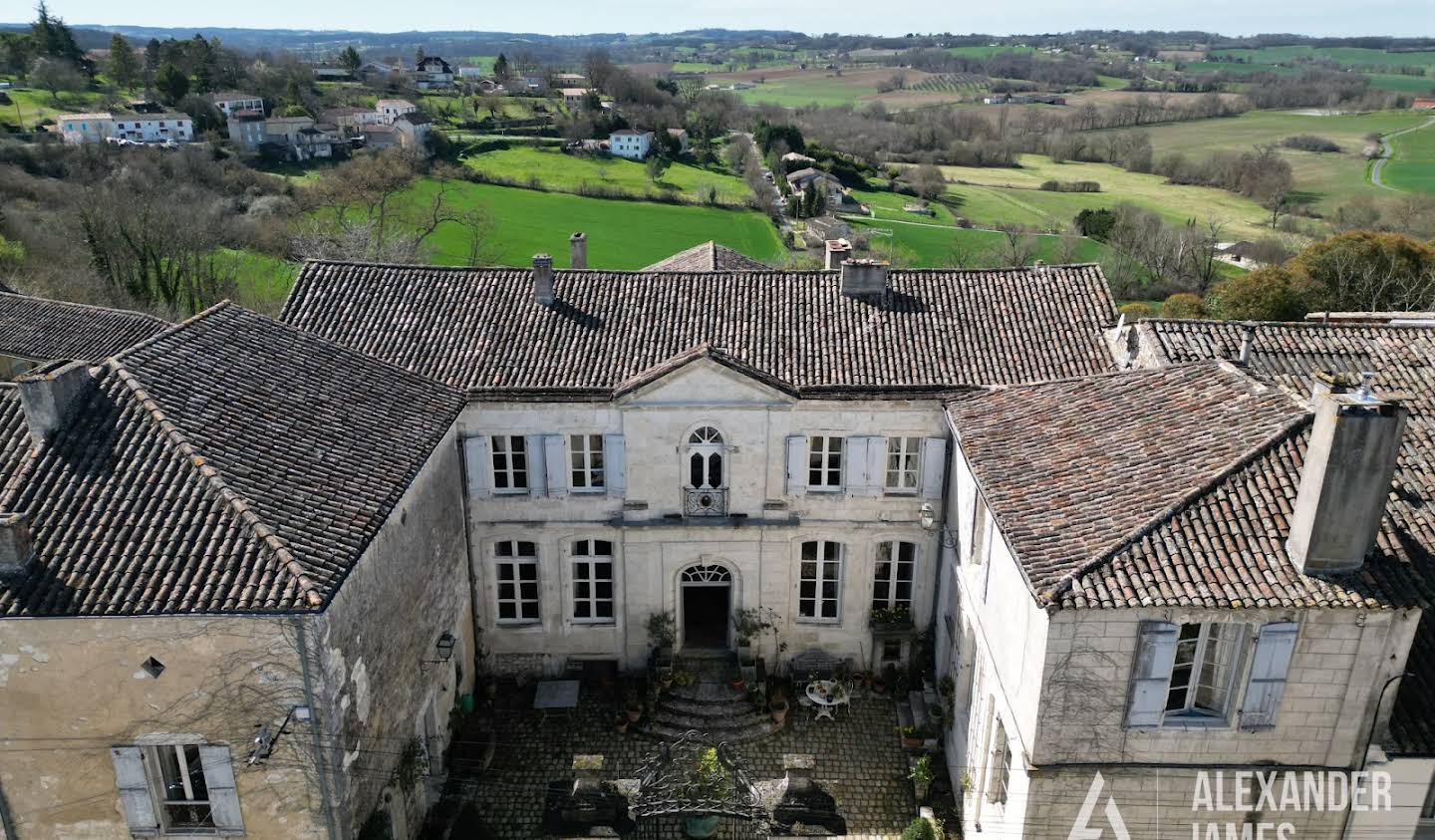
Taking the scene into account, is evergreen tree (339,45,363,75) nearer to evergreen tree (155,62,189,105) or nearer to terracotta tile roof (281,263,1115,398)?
evergreen tree (155,62,189,105)

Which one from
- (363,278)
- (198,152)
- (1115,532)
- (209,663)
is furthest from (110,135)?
(1115,532)

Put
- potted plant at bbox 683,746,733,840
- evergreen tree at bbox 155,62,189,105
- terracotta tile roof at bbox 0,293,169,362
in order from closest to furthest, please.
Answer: potted plant at bbox 683,746,733,840, terracotta tile roof at bbox 0,293,169,362, evergreen tree at bbox 155,62,189,105

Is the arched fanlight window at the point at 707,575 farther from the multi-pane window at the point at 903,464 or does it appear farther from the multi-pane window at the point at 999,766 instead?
the multi-pane window at the point at 999,766

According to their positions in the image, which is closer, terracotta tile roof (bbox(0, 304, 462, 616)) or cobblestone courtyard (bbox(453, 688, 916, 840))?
terracotta tile roof (bbox(0, 304, 462, 616))

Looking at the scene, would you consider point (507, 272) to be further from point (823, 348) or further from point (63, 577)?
point (63, 577)

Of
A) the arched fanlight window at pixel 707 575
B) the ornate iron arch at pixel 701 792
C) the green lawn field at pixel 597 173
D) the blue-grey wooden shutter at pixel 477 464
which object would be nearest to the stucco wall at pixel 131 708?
the ornate iron arch at pixel 701 792

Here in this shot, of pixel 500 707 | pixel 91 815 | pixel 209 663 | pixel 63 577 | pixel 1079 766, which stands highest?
pixel 63 577

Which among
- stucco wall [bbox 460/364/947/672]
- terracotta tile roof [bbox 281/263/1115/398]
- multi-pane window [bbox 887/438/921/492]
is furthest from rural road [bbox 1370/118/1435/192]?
stucco wall [bbox 460/364/947/672]

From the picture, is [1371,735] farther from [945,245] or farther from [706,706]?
[945,245]
